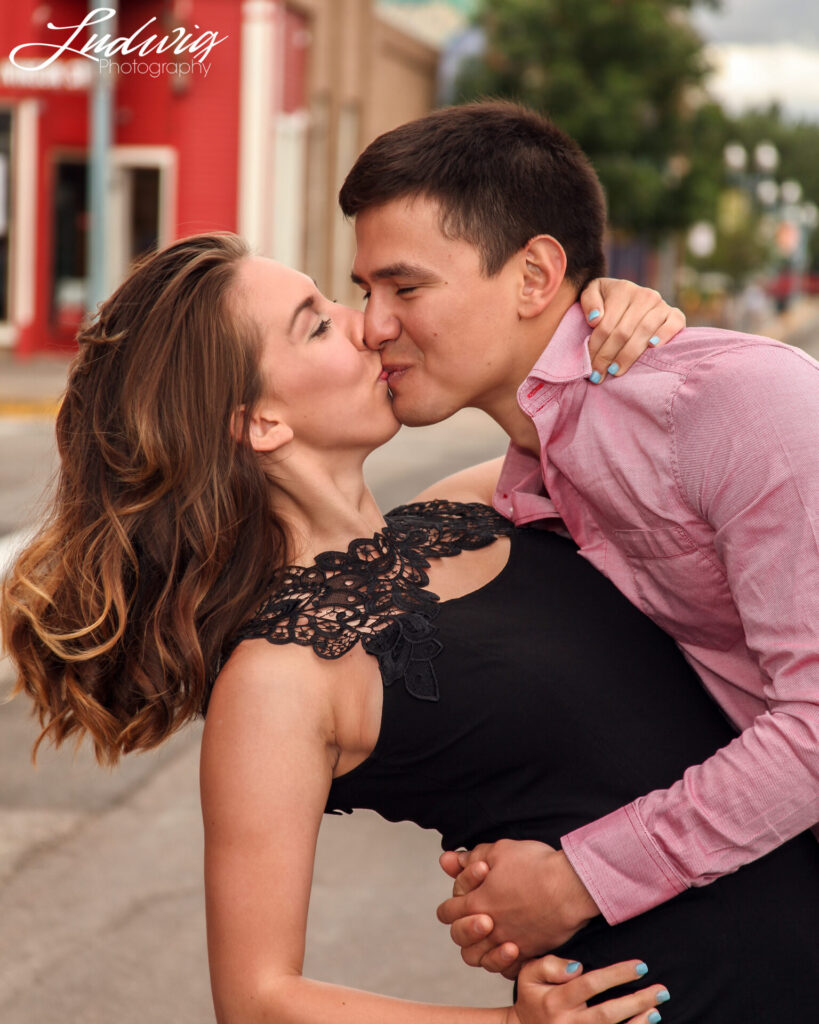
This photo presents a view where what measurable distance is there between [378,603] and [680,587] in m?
0.51

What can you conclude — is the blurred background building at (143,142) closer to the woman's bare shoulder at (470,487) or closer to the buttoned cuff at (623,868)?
the woman's bare shoulder at (470,487)

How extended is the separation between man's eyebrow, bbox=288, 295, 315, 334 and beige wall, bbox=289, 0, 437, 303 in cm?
2527

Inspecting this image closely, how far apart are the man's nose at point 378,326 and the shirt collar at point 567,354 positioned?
0.91ft

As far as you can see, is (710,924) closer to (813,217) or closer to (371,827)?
(371,827)

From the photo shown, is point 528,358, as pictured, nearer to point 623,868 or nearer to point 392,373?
point 392,373

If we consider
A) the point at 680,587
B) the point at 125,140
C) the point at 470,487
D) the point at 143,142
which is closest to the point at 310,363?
the point at 470,487

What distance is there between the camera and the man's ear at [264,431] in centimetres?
233

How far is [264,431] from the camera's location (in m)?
2.37

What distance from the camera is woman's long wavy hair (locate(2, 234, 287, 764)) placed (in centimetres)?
228

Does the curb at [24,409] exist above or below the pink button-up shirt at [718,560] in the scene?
below

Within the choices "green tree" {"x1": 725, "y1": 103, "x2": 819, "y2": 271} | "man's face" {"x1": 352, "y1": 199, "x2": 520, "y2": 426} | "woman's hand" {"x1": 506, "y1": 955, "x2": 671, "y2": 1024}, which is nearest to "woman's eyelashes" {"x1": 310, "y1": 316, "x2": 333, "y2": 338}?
"man's face" {"x1": 352, "y1": 199, "x2": 520, "y2": 426}

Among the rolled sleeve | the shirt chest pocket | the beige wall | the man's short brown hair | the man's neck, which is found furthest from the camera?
the beige wall

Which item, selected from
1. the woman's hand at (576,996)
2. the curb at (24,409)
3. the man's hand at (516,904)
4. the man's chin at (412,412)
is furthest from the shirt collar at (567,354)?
the curb at (24,409)

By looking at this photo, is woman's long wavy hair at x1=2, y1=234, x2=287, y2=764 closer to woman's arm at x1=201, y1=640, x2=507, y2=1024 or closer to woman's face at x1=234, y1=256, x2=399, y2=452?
woman's face at x1=234, y1=256, x2=399, y2=452
